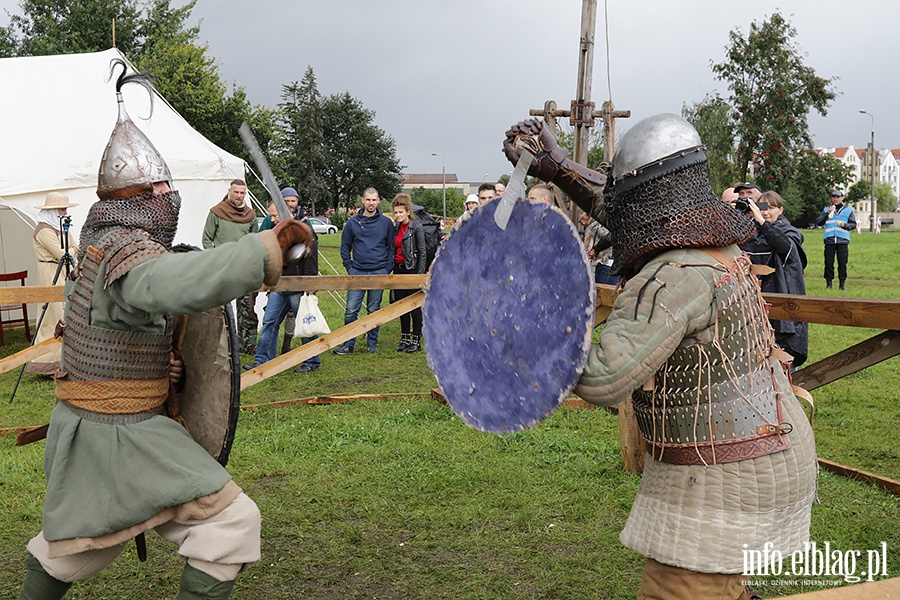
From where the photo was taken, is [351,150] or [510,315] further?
[351,150]

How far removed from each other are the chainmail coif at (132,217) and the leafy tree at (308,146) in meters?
43.9

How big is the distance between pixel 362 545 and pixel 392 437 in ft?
5.67

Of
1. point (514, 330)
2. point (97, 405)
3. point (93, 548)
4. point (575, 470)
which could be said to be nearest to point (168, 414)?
point (97, 405)

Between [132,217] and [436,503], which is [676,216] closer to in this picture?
[132,217]

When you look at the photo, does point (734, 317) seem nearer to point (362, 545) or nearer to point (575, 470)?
point (362, 545)

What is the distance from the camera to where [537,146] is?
2.44 m

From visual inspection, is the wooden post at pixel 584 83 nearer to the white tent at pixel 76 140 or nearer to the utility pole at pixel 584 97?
the utility pole at pixel 584 97

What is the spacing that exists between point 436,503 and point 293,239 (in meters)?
2.83

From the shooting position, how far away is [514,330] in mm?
2059

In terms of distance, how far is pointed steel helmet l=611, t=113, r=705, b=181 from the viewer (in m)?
2.21

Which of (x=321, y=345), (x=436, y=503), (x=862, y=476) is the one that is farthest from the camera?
(x=321, y=345)

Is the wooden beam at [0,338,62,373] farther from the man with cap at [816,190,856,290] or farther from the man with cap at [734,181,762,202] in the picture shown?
the man with cap at [816,190,856,290]

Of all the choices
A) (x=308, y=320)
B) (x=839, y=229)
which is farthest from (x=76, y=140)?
(x=839, y=229)

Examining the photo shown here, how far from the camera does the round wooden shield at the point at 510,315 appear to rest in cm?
196
